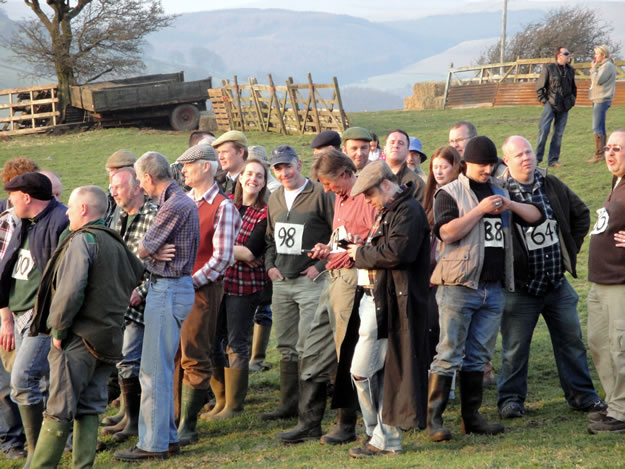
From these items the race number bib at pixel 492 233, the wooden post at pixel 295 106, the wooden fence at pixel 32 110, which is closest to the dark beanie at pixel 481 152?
the race number bib at pixel 492 233

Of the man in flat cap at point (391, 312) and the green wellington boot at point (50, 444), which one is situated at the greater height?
the man in flat cap at point (391, 312)

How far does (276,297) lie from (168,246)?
1284 millimetres

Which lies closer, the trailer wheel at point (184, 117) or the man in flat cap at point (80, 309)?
the man in flat cap at point (80, 309)

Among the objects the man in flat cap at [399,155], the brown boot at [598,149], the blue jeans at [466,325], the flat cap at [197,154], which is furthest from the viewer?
the brown boot at [598,149]

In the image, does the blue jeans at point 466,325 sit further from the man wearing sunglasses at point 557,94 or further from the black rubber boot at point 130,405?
the man wearing sunglasses at point 557,94

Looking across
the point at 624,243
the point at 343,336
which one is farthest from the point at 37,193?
the point at 624,243

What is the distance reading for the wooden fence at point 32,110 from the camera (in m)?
29.2

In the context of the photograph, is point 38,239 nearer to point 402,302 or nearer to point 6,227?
point 6,227

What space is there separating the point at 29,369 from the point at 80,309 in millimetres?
800

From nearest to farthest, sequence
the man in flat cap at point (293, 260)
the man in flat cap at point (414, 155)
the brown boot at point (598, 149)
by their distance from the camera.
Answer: the man in flat cap at point (293, 260)
the man in flat cap at point (414, 155)
the brown boot at point (598, 149)

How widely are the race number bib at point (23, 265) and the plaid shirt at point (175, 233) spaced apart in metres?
0.84

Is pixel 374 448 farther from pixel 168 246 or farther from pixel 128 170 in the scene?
pixel 128 170

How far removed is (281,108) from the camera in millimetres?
23938

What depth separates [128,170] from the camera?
5.95 metres
